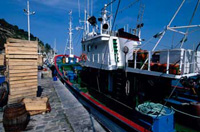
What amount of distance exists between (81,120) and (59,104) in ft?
6.70

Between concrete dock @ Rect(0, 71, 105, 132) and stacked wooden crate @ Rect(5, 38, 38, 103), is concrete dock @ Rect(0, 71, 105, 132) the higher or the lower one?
the lower one

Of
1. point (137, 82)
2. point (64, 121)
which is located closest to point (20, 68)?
point (64, 121)

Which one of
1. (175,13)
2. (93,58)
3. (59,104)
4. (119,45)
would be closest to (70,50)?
(93,58)

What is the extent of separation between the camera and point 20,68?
5.36 m

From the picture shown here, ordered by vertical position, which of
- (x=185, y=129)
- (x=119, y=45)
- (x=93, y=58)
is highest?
(x=119, y=45)

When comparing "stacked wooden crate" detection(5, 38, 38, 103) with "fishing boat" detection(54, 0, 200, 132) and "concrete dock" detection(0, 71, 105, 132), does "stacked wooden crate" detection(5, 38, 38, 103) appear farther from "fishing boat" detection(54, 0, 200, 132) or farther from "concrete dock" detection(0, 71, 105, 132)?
"fishing boat" detection(54, 0, 200, 132)

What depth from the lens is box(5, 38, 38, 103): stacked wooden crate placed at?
513cm

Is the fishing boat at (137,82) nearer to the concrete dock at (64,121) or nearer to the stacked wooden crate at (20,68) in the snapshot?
the concrete dock at (64,121)

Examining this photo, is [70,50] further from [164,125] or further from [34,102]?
[164,125]

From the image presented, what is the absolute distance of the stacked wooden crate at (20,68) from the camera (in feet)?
16.8

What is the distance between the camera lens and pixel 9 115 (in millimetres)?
3434

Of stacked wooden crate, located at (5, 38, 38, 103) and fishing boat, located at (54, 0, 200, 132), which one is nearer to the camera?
fishing boat, located at (54, 0, 200, 132)

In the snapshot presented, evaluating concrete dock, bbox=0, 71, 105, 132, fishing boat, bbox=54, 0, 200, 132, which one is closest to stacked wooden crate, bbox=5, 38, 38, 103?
concrete dock, bbox=0, 71, 105, 132

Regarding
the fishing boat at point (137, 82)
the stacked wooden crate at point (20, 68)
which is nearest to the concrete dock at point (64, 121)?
the fishing boat at point (137, 82)
